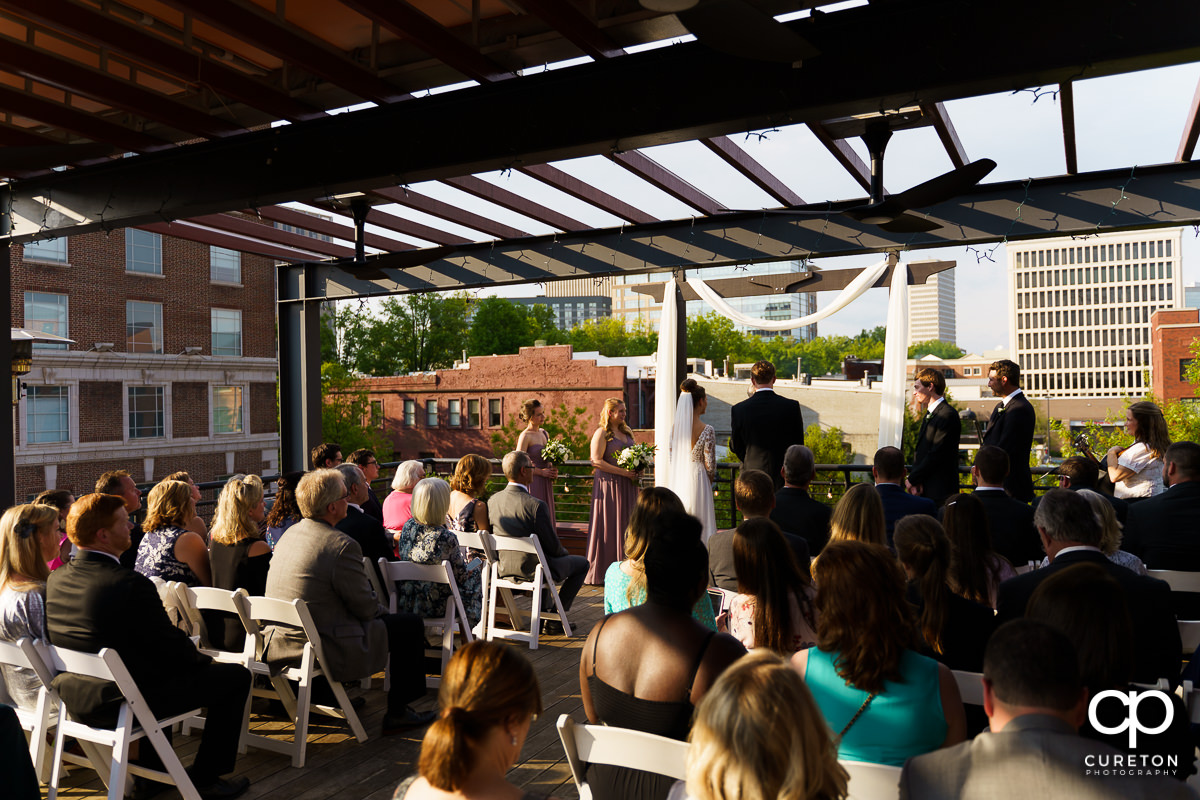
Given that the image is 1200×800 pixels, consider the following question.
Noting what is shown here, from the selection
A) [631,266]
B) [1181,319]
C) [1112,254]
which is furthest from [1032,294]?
[631,266]

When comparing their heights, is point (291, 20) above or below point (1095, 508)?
above

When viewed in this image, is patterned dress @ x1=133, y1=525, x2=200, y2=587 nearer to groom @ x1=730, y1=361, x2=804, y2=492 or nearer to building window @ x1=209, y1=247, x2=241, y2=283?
groom @ x1=730, y1=361, x2=804, y2=492

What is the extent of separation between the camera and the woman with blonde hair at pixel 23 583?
3.32 meters

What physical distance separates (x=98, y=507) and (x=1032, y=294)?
161 m

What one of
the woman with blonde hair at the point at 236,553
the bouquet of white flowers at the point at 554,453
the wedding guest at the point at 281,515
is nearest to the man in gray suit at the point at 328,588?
the woman with blonde hair at the point at 236,553

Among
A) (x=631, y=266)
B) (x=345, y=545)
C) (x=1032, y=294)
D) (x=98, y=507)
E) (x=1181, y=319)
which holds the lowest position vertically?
(x=345, y=545)

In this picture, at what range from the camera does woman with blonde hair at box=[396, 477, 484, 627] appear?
462 cm

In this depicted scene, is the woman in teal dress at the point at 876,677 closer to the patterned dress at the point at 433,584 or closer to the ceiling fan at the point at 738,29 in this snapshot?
the ceiling fan at the point at 738,29

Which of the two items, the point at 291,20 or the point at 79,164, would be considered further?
the point at 79,164

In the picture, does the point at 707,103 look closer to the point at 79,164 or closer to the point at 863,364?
the point at 79,164

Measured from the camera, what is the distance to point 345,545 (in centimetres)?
380

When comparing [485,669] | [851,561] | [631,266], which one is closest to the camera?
[485,669]

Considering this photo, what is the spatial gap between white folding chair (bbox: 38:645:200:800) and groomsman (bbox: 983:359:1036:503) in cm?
481

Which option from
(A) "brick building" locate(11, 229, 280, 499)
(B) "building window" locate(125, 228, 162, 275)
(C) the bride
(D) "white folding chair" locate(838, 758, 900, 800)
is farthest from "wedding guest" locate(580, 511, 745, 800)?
(B) "building window" locate(125, 228, 162, 275)
